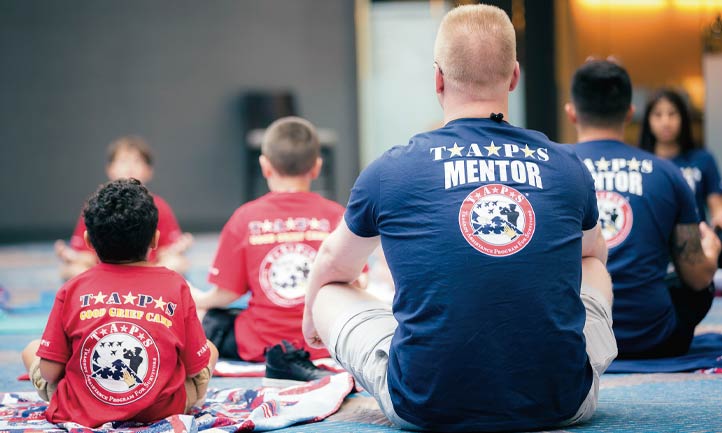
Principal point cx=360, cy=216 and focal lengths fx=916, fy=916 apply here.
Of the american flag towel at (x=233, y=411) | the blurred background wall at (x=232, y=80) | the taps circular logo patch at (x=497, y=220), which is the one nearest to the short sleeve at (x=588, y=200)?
the taps circular logo patch at (x=497, y=220)

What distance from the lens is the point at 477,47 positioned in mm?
1824

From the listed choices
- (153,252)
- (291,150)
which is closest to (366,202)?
(291,150)

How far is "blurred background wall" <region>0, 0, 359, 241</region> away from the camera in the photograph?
9609mm

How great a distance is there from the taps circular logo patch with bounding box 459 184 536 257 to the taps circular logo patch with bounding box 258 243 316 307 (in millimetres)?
1232

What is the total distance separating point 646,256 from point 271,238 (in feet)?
3.80

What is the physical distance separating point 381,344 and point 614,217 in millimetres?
1167

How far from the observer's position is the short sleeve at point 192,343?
2.11 m

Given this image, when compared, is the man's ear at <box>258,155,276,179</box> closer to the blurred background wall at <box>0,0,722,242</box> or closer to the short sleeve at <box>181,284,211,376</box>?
the short sleeve at <box>181,284,211,376</box>

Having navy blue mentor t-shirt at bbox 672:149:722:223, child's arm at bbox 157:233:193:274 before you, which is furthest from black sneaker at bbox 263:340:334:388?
navy blue mentor t-shirt at bbox 672:149:722:223

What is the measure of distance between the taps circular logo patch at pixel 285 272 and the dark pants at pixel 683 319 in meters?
1.02

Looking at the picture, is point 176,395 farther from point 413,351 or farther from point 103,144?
point 103,144

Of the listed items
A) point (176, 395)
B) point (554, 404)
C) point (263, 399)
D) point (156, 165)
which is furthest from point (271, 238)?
point (156, 165)

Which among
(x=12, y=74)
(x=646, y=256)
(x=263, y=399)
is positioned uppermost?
(x=12, y=74)

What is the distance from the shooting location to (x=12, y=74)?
956 cm
